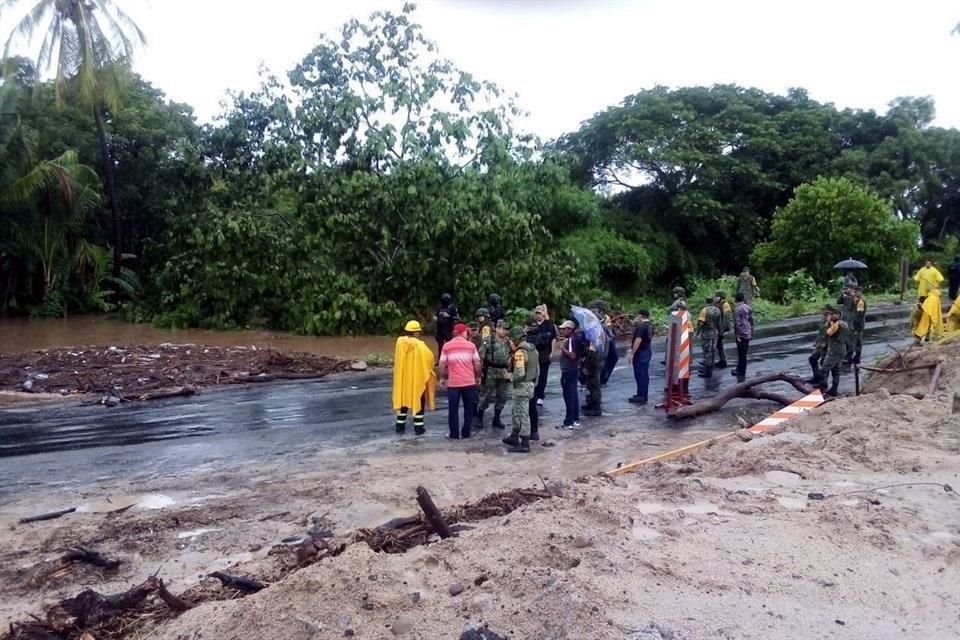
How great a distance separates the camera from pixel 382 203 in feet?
78.0

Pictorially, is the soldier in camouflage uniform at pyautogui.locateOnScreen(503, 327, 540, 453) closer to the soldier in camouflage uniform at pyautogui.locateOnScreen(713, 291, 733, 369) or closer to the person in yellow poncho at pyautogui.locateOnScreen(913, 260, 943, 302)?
the soldier in camouflage uniform at pyautogui.locateOnScreen(713, 291, 733, 369)

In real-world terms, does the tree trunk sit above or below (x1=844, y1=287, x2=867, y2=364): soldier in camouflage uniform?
above

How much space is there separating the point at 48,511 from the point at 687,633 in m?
6.39

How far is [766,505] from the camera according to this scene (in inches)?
264

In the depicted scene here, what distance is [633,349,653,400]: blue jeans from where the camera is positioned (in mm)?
13398

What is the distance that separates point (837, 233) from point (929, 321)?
61.4 ft

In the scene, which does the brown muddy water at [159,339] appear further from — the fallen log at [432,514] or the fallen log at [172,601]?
the fallen log at [172,601]

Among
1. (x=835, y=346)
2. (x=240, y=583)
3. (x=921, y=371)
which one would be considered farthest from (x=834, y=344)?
(x=240, y=583)

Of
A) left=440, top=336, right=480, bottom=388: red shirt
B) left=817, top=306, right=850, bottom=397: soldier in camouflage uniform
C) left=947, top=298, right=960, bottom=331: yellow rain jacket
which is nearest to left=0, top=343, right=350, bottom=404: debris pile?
left=440, top=336, right=480, bottom=388: red shirt

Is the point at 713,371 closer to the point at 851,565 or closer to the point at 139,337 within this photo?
the point at 851,565

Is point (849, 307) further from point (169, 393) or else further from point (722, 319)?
point (169, 393)

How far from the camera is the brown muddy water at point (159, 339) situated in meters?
22.2

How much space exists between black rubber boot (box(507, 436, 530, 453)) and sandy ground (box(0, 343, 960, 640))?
0.48m

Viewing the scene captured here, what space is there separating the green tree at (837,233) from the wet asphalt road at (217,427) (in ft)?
57.4
